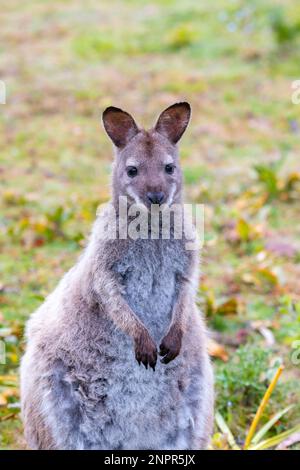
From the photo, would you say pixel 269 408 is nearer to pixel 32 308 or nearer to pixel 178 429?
pixel 178 429

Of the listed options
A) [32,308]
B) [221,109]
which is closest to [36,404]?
[32,308]

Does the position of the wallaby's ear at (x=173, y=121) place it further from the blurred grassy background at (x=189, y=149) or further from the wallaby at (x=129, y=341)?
the blurred grassy background at (x=189, y=149)

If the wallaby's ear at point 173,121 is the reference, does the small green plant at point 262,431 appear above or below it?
below

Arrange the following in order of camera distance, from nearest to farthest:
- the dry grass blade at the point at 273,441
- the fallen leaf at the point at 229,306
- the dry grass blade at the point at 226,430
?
the dry grass blade at the point at 273,441 → the dry grass blade at the point at 226,430 → the fallen leaf at the point at 229,306

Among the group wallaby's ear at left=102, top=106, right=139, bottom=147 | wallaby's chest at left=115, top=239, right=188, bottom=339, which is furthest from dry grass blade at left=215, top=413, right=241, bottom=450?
wallaby's ear at left=102, top=106, right=139, bottom=147

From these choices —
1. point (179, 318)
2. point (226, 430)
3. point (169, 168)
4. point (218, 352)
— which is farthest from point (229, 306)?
point (169, 168)

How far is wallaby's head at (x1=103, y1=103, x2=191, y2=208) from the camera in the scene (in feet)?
11.4

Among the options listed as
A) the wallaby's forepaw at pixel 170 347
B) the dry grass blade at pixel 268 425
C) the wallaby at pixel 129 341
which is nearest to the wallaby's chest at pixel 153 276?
the wallaby at pixel 129 341

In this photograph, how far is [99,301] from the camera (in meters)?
3.49

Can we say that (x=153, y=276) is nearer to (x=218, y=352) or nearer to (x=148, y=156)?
(x=148, y=156)

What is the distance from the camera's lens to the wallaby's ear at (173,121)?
359cm

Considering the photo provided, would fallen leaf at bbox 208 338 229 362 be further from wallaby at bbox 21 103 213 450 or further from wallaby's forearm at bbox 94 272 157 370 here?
wallaby's forearm at bbox 94 272 157 370

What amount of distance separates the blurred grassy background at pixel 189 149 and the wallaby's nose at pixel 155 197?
126cm

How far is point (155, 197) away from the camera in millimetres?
3414
